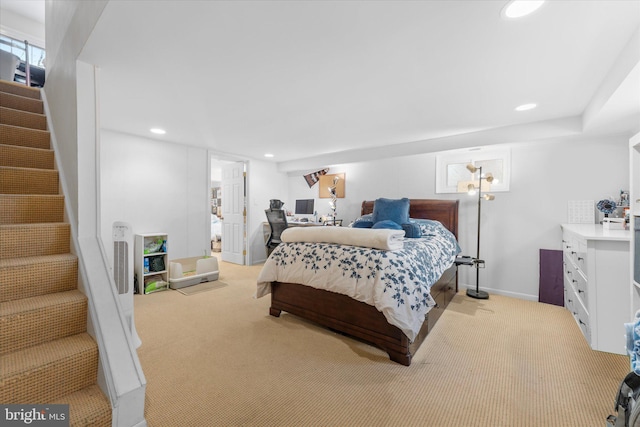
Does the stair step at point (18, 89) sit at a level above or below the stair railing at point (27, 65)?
below

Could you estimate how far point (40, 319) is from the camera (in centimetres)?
134

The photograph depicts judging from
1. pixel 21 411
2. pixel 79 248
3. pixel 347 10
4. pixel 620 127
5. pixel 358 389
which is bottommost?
pixel 358 389

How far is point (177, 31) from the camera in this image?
154 centimetres

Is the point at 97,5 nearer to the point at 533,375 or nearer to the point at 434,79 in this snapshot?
the point at 434,79

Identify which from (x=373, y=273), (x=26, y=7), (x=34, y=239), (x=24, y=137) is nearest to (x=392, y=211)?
(x=373, y=273)

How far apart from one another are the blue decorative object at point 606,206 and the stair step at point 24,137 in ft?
17.8

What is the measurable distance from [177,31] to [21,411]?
2.02 meters

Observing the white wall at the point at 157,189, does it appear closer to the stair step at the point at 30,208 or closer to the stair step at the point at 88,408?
the stair step at the point at 30,208

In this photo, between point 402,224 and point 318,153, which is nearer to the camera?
point 402,224

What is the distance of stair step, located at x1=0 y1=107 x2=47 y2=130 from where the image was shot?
7.34ft

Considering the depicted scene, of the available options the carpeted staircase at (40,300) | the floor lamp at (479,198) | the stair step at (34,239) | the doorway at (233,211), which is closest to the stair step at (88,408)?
the carpeted staircase at (40,300)

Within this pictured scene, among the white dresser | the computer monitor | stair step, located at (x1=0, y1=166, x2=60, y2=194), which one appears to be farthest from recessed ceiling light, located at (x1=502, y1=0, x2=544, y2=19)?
the computer monitor

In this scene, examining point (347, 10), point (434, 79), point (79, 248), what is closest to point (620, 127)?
point (434, 79)

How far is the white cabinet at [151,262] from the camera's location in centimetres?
349
